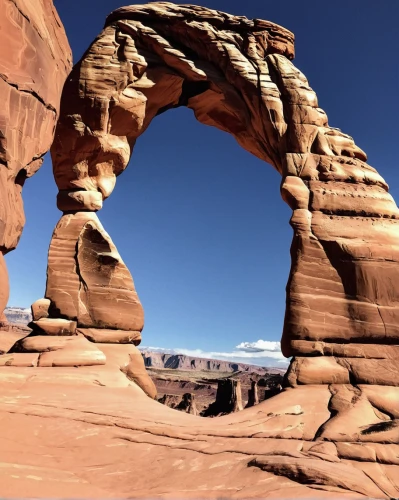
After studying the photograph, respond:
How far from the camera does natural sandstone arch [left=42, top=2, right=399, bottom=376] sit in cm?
822

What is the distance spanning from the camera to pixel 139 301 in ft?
38.4

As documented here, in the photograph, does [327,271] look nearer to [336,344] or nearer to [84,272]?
[336,344]

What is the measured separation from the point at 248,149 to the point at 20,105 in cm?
827

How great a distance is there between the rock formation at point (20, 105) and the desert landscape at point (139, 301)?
3 centimetres

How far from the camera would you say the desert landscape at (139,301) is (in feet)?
15.3

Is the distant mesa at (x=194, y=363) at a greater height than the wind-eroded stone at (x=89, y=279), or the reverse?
the wind-eroded stone at (x=89, y=279)

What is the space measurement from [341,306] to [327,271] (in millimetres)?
787

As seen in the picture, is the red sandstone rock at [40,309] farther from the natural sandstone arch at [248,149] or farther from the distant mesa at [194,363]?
the distant mesa at [194,363]

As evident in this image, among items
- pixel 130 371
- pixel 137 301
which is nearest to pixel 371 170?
pixel 137 301

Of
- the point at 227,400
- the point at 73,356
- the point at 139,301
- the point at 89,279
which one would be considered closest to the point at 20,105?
the point at 73,356

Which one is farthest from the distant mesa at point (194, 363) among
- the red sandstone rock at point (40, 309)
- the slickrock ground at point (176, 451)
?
the slickrock ground at point (176, 451)

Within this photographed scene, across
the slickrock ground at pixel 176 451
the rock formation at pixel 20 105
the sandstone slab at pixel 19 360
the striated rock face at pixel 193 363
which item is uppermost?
the rock formation at pixel 20 105

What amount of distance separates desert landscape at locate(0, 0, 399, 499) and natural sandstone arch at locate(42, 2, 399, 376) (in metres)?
0.04

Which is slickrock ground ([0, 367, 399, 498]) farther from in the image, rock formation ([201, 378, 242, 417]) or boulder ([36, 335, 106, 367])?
rock formation ([201, 378, 242, 417])
